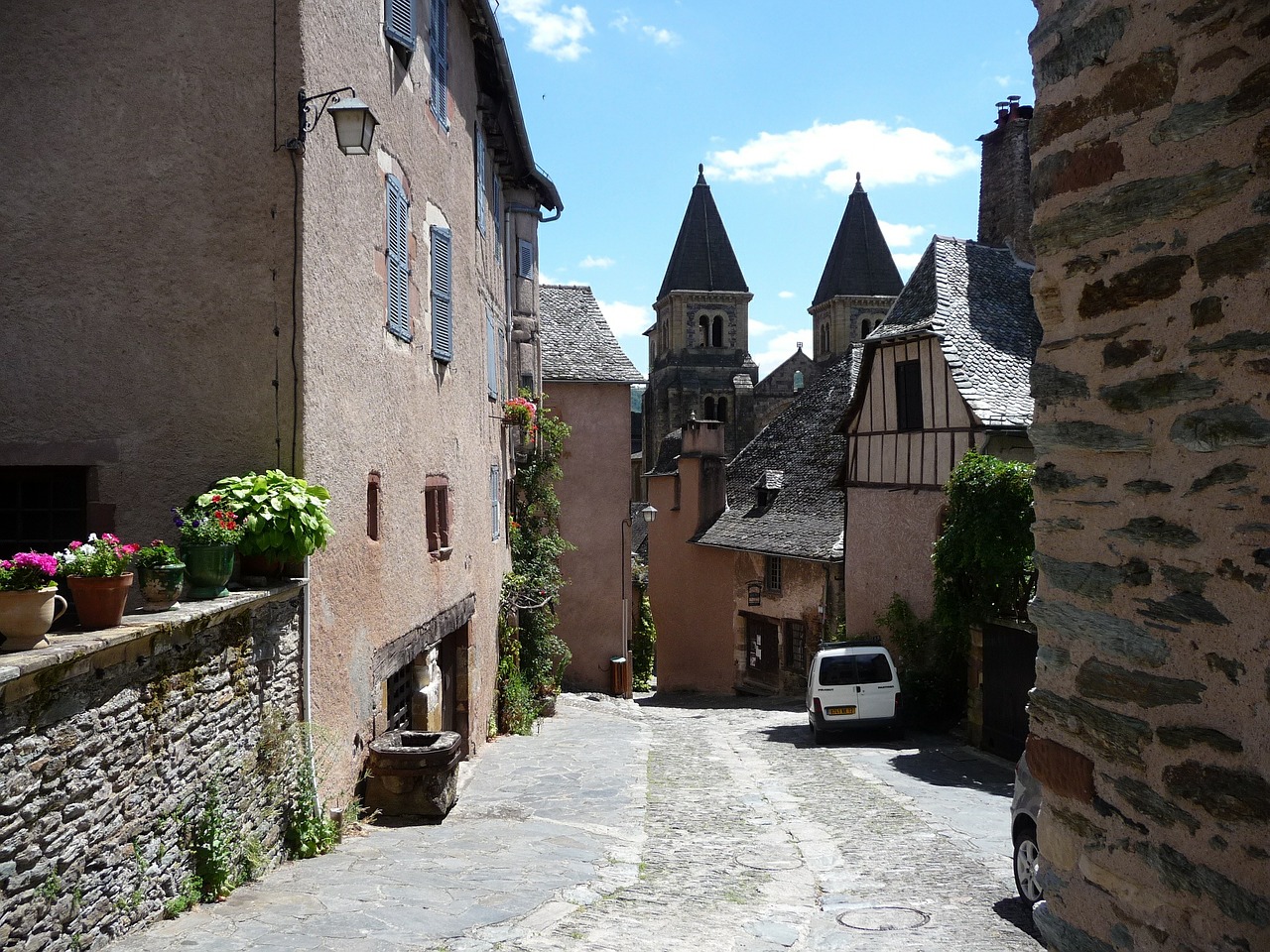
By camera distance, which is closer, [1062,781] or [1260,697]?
[1260,697]

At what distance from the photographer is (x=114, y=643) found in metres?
4.84

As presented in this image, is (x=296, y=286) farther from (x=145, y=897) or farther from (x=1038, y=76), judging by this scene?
(x=1038, y=76)

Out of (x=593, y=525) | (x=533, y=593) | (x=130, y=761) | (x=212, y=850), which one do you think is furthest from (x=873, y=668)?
(x=130, y=761)

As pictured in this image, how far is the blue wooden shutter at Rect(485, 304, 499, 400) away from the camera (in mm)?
15312

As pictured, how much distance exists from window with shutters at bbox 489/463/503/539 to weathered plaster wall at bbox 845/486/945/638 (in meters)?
6.94

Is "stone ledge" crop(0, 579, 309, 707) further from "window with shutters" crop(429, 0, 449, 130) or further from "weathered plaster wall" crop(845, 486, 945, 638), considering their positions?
"weathered plaster wall" crop(845, 486, 945, 638)

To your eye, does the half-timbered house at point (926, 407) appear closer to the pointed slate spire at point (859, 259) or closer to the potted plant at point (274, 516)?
Result: the potted plant at point (274, 516)

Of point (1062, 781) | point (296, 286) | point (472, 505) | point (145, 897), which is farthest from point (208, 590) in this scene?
point (472, 505)

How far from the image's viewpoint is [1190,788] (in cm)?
297

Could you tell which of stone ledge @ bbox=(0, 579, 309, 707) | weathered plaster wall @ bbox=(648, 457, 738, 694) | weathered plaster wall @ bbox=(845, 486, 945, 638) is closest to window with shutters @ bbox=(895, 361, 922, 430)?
weathered plaster wall @ bbox=(845, 486, 945, 638)

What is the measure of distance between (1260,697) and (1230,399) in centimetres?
76

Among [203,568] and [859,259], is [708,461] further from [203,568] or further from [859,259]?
[859,259]

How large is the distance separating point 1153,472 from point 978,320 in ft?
54.8

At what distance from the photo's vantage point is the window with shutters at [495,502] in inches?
629
